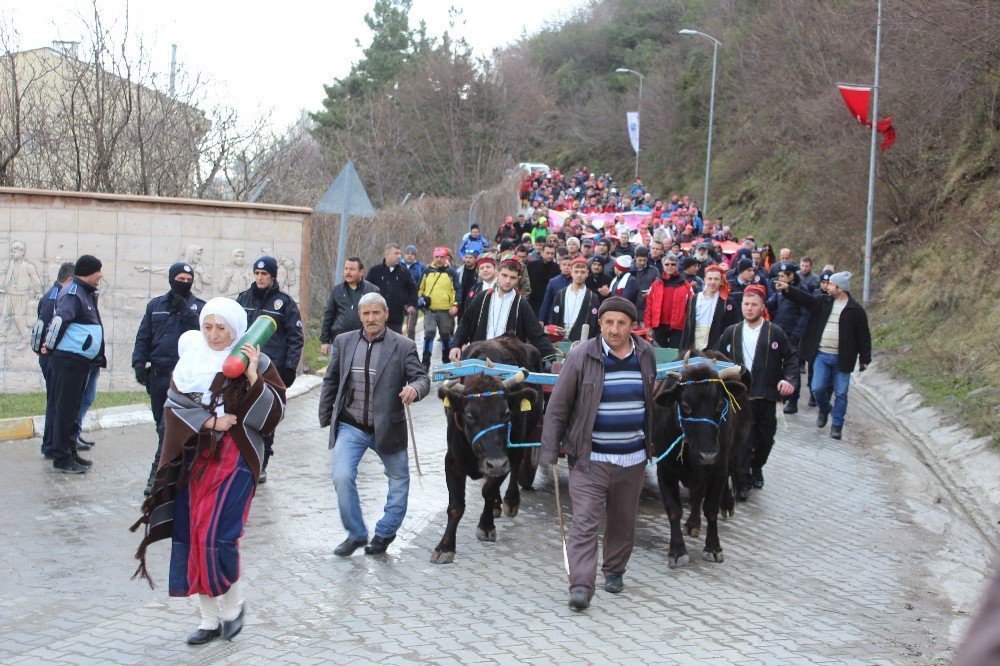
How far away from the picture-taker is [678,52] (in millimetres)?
71875

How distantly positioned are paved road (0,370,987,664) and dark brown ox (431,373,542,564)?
273 millimetres

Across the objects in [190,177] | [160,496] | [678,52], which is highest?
[678,52]

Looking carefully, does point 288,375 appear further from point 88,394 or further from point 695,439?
point 695,439

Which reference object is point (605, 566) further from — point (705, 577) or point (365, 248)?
point (365, 248)

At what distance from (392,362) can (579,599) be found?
7.39 feet

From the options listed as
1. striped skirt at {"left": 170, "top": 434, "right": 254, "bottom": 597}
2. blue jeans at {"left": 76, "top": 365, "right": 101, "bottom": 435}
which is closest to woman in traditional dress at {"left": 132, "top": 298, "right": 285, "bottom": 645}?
striped skirt at {"left": 170, "top": 434, "right": 254, "bottom": 597}

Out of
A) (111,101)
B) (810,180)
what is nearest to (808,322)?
(111,101)

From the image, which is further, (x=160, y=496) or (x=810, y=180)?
(x=810, y=180)

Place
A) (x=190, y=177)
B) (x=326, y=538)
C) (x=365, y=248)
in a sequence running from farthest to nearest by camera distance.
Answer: (x=365, y=248) < (x=190, y=177) < (x=326, y=538)

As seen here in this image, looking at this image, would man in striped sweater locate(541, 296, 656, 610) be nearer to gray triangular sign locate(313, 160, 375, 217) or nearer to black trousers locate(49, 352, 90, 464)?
black trousers locate(49, 352, 90, 464)

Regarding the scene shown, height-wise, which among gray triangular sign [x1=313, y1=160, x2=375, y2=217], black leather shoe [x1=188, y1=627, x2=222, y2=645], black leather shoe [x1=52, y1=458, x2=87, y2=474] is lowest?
black leather shoe [x1=52, y1=458, x2=87, y2=474]

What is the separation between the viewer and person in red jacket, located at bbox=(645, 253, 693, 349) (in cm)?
1437

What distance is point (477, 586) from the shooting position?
7.73 meters

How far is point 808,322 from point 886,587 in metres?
7.37
